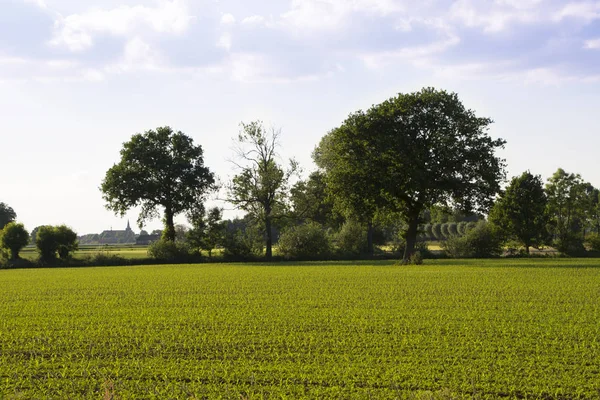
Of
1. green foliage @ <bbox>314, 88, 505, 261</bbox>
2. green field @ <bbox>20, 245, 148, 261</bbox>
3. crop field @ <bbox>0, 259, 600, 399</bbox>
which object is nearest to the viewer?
crop field @ <bbox>0, 259, 600, 399</bbox>

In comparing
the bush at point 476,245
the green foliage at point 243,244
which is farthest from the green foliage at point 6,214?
the bush at point 476,245

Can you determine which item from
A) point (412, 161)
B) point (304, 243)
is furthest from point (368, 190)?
point (304, 243)

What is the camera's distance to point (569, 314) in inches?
826

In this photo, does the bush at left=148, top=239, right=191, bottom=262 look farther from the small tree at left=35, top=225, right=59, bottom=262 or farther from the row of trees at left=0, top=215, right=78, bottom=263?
the small tree at left=35, top=225, right=59, bottom=262

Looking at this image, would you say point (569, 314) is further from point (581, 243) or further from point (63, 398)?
point (581, 243)

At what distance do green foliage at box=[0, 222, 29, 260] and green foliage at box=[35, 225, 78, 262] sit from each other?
1.86m

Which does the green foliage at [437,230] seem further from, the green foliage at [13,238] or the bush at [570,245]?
the green foliage at [13,238]

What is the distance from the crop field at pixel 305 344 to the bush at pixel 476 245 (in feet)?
129

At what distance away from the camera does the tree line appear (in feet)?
169

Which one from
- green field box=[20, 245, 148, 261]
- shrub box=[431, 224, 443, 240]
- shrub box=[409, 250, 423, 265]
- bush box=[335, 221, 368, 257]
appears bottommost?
shrub box=[409, 250, 423, 265]

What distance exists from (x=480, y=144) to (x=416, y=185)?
6677 mm

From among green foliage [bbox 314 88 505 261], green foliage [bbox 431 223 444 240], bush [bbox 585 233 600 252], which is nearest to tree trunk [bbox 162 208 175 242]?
green foliage [bbox 314 88 505 261]

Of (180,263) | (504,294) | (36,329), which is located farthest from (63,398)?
(180,263)

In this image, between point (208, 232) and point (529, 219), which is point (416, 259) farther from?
point (208, 232)
